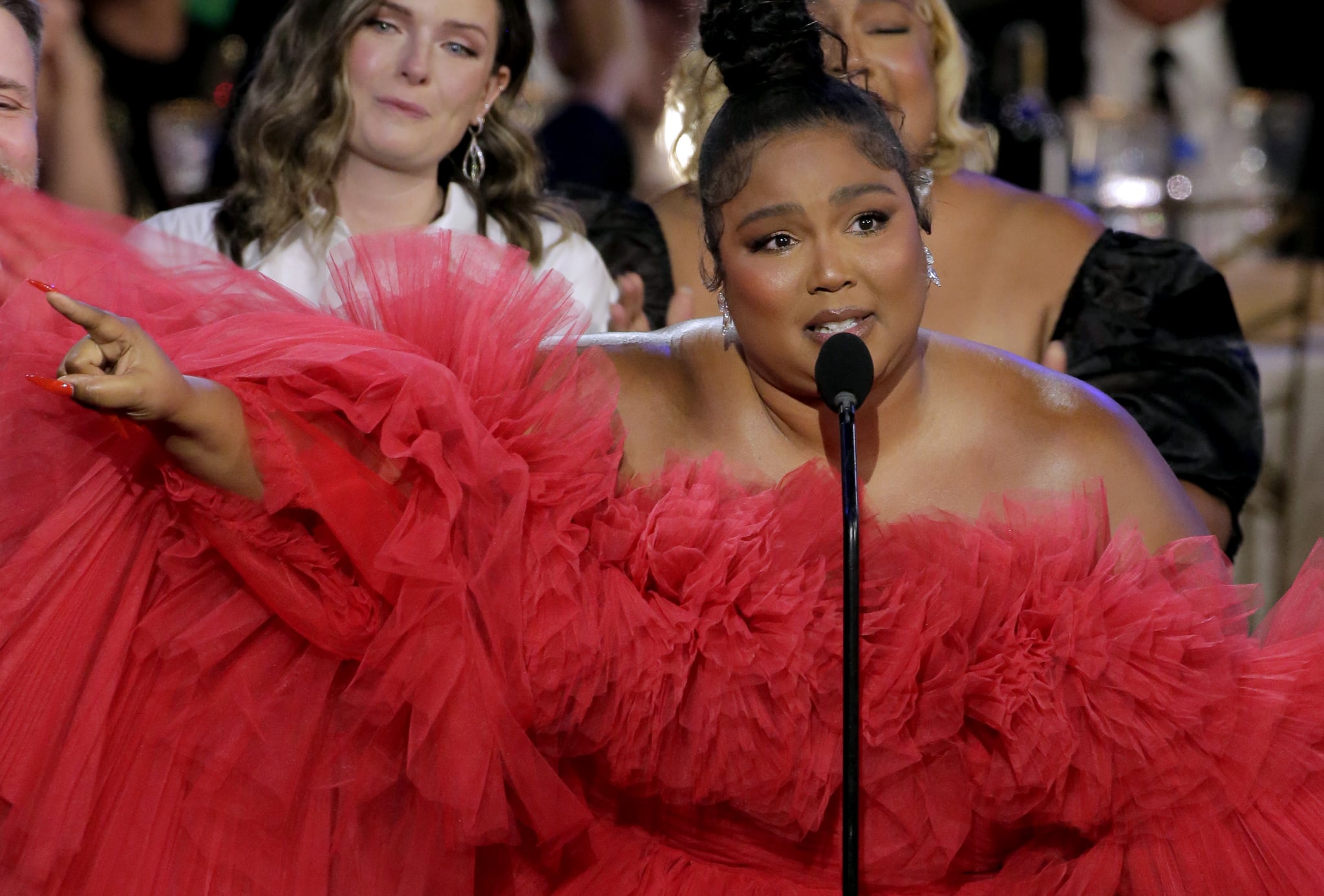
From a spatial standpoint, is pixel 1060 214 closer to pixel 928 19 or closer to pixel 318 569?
pixel 928 19

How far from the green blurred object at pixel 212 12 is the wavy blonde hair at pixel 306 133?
81.9 inches

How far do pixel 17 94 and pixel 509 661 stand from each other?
1076mm

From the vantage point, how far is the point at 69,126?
10.7 ft

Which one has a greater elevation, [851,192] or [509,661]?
[851,192]

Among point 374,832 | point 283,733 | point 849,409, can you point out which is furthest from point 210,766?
point 849,409

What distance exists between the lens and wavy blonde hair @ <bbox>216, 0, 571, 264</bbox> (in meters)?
2.60

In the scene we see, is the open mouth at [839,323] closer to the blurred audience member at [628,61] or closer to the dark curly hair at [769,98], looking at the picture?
the dark curly hair at [769,98]

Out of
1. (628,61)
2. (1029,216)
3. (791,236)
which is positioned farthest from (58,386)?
(628,61)

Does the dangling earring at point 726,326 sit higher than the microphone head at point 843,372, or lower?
lower

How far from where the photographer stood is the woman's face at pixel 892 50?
251 centimetres

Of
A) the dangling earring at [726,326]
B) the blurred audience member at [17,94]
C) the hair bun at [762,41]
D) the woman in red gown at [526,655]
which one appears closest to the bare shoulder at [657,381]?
the dangling earring at [726,326]

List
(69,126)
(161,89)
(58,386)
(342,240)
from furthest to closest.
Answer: (161,89) → (69,126) → (342,240) → (58,386)

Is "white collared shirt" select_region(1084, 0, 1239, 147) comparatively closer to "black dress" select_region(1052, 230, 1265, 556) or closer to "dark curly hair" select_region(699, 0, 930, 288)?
"black dress" select_region(1052, 230, 1265, 556)

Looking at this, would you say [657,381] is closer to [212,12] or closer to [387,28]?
[387,28]
